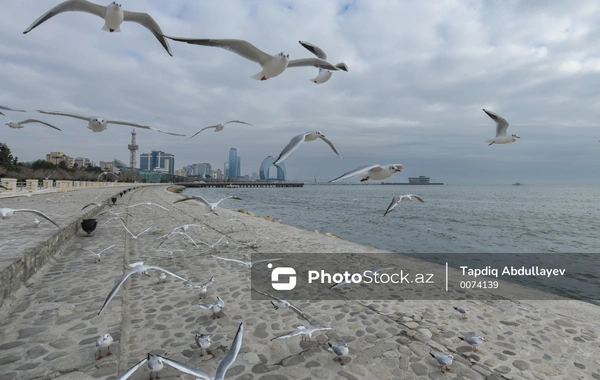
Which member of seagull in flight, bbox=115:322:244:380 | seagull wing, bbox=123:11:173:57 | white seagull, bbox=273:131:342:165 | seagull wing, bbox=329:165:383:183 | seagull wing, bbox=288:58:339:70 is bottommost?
seagull in flight, bbox=115:322:244:380

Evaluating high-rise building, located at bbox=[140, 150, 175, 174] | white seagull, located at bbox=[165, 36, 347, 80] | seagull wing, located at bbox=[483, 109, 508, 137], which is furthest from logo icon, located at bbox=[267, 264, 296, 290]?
high-rise building, located at bbox=[140, 150, 175, 174]

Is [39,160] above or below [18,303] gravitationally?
above

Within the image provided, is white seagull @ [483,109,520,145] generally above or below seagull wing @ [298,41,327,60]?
below

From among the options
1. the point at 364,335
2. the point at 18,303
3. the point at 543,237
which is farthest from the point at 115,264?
the point at 543,237

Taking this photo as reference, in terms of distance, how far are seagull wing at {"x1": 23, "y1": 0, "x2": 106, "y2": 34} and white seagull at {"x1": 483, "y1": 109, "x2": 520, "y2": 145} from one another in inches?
224

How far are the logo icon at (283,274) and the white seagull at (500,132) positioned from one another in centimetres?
429

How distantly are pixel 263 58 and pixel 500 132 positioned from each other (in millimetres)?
4258

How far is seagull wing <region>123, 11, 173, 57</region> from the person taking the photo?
3.43 m

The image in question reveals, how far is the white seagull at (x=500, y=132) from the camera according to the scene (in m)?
5.03

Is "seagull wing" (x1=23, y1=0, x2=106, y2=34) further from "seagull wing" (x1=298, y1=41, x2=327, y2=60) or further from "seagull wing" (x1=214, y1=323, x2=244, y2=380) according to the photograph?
"seagull wing" (x1=214, y1=323, x2=244, y2=380)

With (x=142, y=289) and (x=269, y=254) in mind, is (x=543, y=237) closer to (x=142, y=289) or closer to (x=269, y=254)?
(x=269, y=254)

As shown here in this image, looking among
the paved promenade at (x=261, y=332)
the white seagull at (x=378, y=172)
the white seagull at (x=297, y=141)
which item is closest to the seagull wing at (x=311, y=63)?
the white seagull at (x=297, y=141)

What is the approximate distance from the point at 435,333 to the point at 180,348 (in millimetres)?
3229

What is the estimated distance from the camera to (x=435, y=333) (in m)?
4.16
